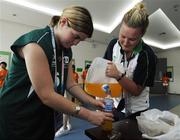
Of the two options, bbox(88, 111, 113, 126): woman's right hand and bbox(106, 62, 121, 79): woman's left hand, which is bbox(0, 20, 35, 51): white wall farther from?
bbox(88, 111, 113, 126): woman's right hand

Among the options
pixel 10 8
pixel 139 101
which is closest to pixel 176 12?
pixel 10 8

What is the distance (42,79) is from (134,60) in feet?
1.99

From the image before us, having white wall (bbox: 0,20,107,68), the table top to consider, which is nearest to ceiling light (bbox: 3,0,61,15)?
white wall (bbox: 0,20,107,68)

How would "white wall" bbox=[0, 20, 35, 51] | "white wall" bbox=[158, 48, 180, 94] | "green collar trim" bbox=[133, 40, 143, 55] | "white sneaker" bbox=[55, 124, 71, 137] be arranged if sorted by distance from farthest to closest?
1. "white wall" bbox=[158, 48, 180, 94]
2. "white wall" bbox=[0, 20, 35, 51]
3. "white sneaker" bbox=[55, 124, 71, 137]
4. "green collar trim" bbox=[133, 40, 143, 55]

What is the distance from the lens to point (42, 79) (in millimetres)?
726

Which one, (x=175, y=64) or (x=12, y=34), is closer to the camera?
(x=12, y=34)

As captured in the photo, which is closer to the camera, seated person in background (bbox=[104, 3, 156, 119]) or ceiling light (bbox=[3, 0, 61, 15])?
seated person in background (bbox=[104, 3, 156, 119])

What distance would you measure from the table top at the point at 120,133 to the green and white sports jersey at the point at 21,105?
0.23 metres

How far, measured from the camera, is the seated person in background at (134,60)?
3.33 feet

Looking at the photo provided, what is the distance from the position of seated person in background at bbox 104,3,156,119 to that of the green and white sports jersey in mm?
382

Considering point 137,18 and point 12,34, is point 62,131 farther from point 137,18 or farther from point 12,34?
point 12,34

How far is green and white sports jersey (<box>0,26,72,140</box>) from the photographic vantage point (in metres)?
0.79

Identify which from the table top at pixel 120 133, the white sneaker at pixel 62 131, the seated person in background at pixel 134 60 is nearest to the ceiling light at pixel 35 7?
the white sneaker at pixel 62 131

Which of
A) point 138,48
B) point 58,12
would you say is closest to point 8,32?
point 58,12
